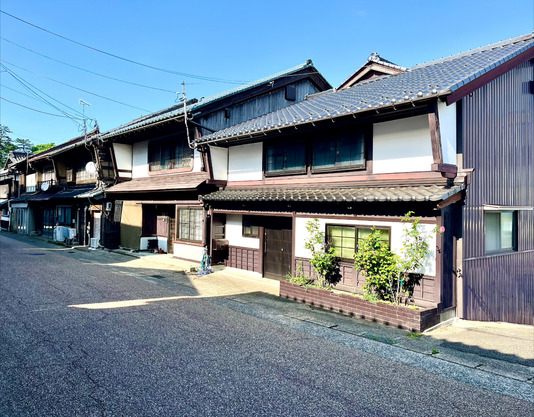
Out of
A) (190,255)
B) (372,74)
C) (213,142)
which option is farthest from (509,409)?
(372,74)

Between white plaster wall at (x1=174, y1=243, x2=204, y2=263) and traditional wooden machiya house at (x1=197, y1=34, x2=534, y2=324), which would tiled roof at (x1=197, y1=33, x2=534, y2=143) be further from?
white plaster wall at (x1=174, y1=243, x2=204, y2=263)

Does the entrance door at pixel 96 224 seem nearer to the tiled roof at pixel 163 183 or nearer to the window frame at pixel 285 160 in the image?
the tiled roof at pixel 163 183

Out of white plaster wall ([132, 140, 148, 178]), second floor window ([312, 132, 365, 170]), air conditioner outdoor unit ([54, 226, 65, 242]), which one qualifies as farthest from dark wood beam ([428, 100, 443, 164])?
air conditioner outdoor unit ([54, 226, 65, 242])

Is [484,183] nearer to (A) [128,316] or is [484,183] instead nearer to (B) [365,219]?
(B) [365,219]

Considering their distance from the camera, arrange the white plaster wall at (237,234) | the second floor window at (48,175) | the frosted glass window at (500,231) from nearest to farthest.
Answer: the frosted glass window at (500,231), the white plaster wall at (237,234), the second floor window at (48,175)

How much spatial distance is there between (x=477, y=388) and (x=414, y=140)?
5946 millimetres

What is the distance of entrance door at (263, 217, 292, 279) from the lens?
12.9 meters

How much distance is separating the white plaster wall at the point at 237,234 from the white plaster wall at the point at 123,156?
817cm

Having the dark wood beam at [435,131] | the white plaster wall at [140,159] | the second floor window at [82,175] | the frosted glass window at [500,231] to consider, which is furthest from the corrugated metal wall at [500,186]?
the second floor window at [82,175]

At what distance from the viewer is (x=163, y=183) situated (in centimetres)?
1667

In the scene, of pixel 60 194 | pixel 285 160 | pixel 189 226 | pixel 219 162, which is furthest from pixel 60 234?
pixel 285 160

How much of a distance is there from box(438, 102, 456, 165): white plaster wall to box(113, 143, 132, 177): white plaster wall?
16.3 meters

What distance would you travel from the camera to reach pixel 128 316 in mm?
8125

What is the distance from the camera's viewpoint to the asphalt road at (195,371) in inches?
176
